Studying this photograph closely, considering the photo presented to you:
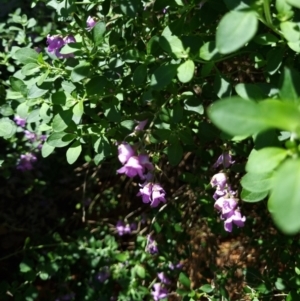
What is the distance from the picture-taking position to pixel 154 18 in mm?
1734

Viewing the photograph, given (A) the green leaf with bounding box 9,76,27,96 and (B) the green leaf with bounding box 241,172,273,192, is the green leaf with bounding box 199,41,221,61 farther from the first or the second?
(A) the green leaf with bounding box 9,76,27,96

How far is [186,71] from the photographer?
1265 mm

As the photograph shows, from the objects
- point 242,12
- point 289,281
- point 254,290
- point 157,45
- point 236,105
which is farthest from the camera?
point 254,290

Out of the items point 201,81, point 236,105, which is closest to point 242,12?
point 236,105

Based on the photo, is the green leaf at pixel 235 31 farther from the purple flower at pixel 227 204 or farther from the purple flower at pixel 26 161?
the purple flower at pixel 26 161

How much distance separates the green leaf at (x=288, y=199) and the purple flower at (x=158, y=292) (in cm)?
183

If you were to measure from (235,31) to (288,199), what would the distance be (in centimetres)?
35

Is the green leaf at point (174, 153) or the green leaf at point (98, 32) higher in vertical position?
the green leaf at point (98, 32)

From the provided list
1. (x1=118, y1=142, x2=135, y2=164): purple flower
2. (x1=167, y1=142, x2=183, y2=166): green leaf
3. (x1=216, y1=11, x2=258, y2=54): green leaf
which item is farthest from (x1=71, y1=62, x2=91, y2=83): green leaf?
(x1=216, y1=11, x2=258, y2=54): green leaf

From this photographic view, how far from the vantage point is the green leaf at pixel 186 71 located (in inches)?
49.4

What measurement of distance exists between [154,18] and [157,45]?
1.05 feet

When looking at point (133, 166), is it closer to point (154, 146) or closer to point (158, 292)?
point (154, 146)

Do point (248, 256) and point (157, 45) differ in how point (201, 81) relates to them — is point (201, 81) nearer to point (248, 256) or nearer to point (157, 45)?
point (157, 45)

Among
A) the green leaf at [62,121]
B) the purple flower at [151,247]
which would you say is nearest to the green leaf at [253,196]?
the green leaf at [62,121]
